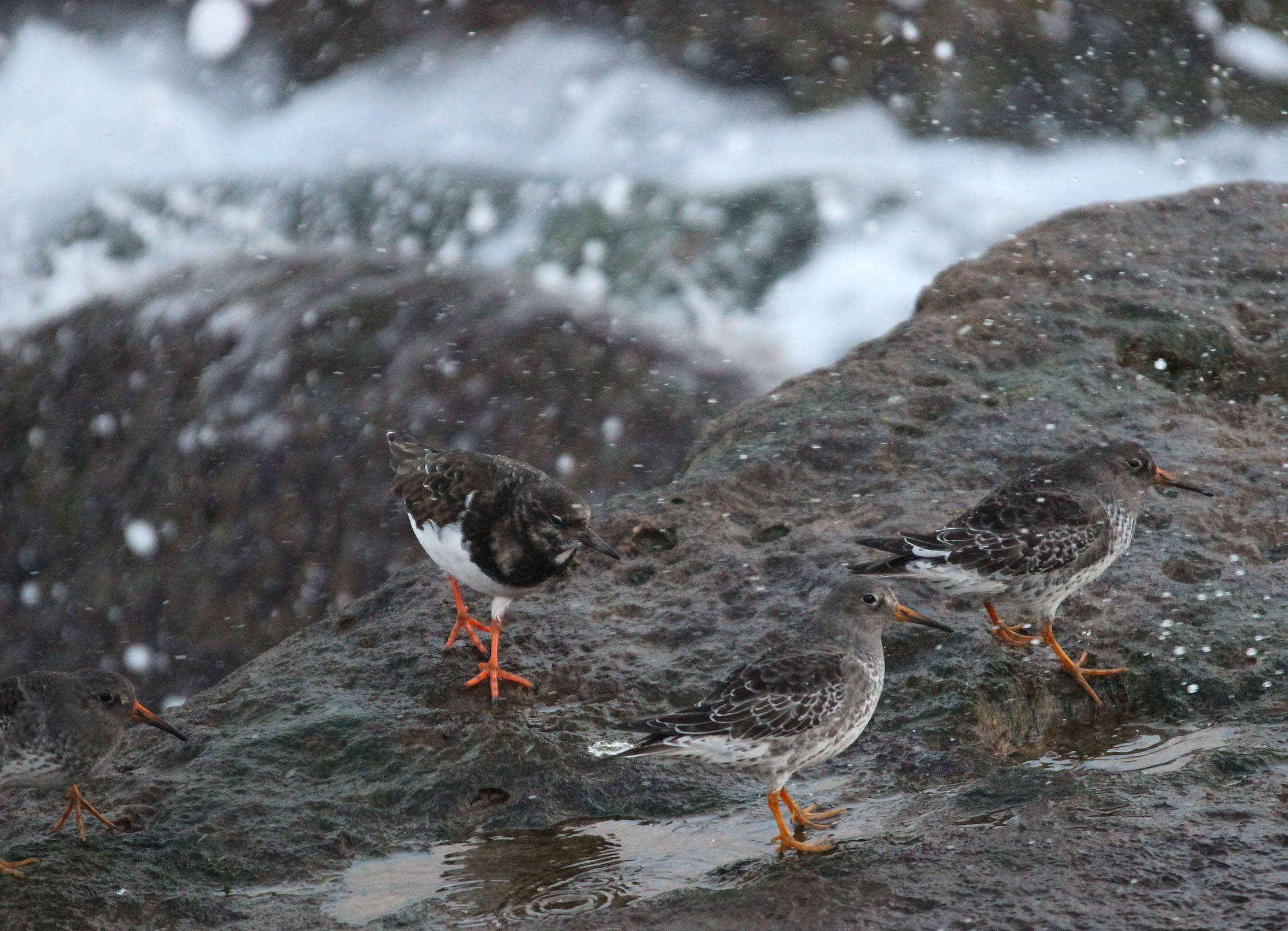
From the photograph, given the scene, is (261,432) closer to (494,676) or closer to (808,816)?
(494,676)

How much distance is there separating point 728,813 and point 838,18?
10.7m

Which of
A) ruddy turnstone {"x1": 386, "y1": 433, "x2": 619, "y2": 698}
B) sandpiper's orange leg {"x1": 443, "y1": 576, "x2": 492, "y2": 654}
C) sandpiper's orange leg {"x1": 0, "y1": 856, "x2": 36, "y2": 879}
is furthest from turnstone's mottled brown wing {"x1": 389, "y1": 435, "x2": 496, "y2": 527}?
sandpiper's orange leg {"x1": 0, "y1": 856, "x2": 36, "y2": 879}

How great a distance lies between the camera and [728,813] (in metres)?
4.55

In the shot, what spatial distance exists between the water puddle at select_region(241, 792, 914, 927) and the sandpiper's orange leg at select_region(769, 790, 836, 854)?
0.07m

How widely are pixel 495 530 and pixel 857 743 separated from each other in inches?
60.3

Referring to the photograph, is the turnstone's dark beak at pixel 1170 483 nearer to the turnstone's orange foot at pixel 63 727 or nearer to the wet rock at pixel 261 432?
the turnstone's orange foot at pixel 63 727

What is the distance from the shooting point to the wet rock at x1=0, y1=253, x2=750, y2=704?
9.33 m

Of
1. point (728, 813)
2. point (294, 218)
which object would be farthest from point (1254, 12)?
point (728, 813)

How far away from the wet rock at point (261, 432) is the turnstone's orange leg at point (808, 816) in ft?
17.0

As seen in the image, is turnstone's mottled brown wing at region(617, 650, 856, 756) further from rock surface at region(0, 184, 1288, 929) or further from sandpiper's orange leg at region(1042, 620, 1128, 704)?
sandpiper's orange leg at region(1042, 620, 1128, 704)

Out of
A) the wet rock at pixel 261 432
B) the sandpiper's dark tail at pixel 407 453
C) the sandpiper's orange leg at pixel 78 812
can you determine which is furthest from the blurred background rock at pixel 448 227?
the sandpiper's orange leg at pixel 78 812

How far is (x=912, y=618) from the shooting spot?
4.66 meters

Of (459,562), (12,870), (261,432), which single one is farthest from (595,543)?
(261,432)

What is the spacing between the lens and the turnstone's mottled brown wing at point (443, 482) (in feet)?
17.8
